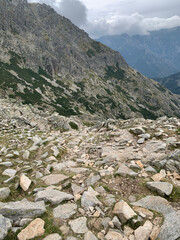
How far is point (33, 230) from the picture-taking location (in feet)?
14.5

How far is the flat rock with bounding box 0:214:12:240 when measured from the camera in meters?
4.17

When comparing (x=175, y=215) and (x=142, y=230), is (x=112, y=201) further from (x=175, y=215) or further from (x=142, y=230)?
(x=175, y=215)

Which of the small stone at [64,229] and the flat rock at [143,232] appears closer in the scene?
the flat rock at [143,232]

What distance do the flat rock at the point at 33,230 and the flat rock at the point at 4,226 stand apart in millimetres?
391

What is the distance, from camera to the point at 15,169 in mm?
8750

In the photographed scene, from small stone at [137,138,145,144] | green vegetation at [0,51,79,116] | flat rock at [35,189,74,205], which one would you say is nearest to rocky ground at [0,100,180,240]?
flat rock at [35,189,74,205]

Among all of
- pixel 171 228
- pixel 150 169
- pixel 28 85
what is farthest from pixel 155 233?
pixel 28 85

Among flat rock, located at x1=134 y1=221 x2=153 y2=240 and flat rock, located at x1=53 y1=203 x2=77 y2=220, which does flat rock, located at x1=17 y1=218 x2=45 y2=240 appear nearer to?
flat rock, located at x1=53 y1=203 x2=77 y2=220

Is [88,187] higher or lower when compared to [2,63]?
lower

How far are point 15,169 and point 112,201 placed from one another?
570cm

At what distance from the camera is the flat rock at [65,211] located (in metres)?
5.18

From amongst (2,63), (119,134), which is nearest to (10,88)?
(2,63)

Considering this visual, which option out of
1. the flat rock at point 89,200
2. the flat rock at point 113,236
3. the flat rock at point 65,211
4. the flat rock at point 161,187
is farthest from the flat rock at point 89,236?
the flat rock at point 161,187

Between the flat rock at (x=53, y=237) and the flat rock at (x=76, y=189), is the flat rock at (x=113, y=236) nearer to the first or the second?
the flat rock at (x=53, y=237)
